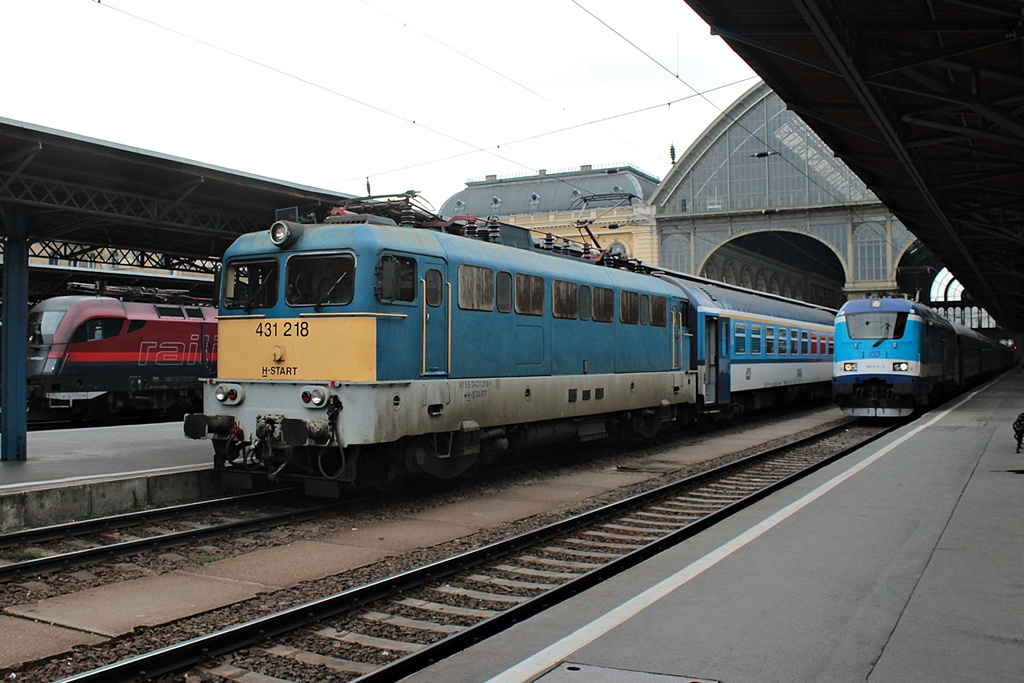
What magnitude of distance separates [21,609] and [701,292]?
17343mm

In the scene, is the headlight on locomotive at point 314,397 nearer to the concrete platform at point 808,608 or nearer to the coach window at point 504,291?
the coach window at point 504,291

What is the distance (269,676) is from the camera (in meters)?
5.68

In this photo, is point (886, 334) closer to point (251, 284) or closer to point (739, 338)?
point (739, 338)

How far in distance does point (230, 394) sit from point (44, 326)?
15.5 metres

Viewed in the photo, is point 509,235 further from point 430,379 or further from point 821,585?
point 821,585

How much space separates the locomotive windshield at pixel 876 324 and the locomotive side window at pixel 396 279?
52.2 feet

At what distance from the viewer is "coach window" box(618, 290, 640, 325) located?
661 inches

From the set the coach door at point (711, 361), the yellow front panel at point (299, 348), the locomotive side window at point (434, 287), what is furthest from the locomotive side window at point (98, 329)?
the locomotive side window at point (434, 287)

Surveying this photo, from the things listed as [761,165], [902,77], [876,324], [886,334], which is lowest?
[886,334]

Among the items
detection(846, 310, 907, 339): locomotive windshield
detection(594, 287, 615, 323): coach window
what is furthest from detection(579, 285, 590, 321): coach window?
detection(846, 310, 907, 339): locomotive windshield

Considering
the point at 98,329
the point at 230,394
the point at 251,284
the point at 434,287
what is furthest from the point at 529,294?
the point at 98,329

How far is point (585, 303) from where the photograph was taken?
15383 millimetres

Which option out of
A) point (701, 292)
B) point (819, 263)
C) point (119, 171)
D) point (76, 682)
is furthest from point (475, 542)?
point (819, 263)

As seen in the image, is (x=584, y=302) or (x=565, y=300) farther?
(x=584, y=302)
